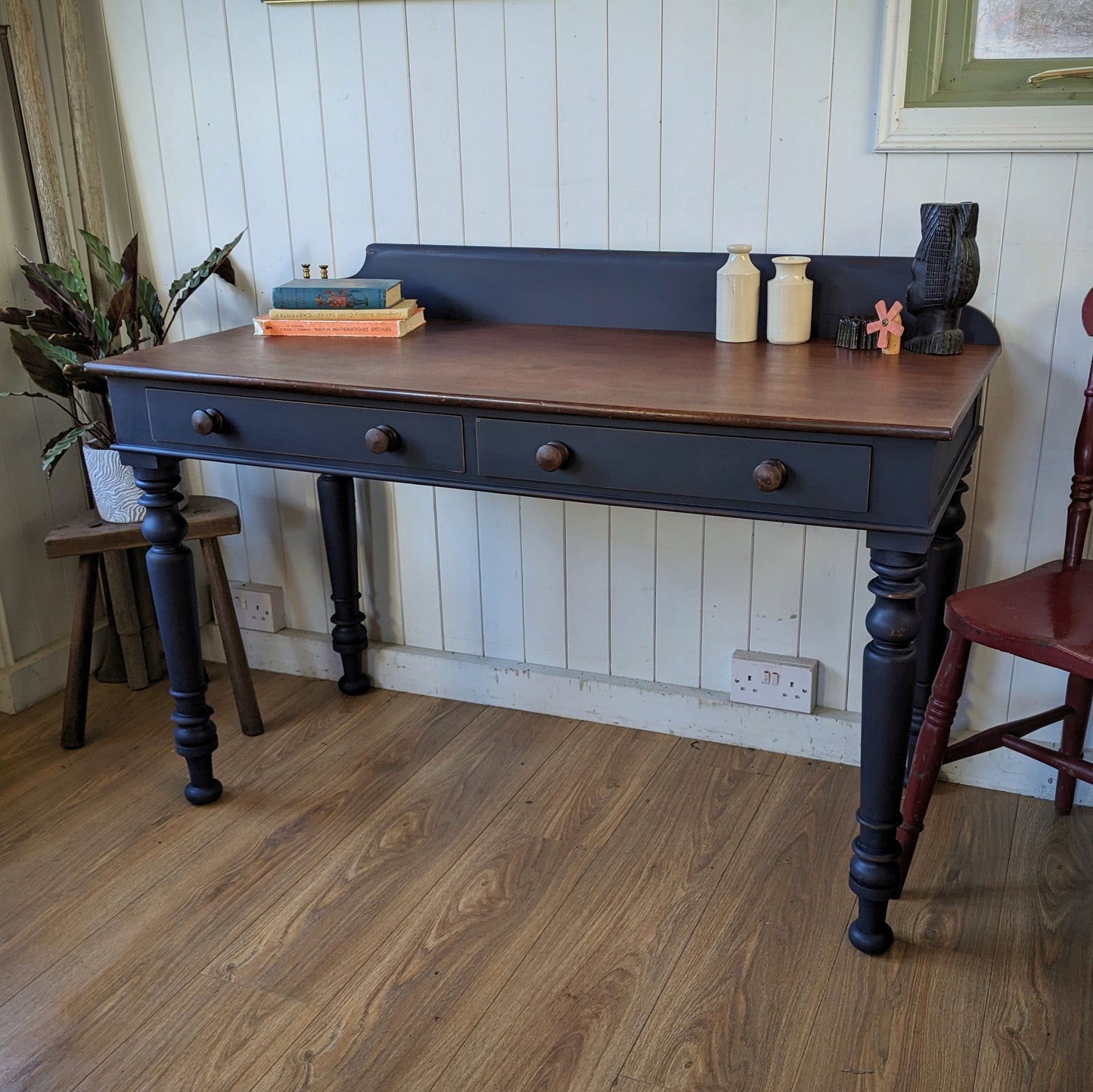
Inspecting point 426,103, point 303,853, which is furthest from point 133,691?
point 426,103

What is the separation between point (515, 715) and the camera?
2.48 metres

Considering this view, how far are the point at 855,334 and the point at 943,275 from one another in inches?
6.6

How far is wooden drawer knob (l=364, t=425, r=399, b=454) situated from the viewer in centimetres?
172

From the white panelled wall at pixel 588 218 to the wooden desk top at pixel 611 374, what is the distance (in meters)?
0.21

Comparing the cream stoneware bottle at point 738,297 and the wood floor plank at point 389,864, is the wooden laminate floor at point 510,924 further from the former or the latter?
the cream stoneware bottle at point 738,297

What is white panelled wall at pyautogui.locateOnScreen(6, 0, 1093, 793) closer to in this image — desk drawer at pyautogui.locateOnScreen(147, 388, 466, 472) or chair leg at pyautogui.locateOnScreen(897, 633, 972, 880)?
chair leg at pyautogui.locateOnScreen(897, 633, 972, 880)

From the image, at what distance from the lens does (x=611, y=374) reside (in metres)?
1.75

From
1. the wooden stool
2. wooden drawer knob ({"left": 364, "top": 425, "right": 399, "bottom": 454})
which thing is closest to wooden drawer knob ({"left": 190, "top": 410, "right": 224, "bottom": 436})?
wooden drawer knob ({"left": 364, "top": 425, "right": 399, "bottom": 454})

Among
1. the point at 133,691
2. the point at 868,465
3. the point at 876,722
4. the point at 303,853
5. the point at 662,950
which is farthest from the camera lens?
the point at 133,691

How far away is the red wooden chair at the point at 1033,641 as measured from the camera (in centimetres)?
162

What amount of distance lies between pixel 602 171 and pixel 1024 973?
150cm

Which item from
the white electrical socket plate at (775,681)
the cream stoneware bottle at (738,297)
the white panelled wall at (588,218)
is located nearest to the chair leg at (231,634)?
the white panelled wall at (588,218)

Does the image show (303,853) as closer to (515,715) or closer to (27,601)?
(515,715)

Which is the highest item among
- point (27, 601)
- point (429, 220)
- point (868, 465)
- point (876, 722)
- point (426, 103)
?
point (426, 103)
